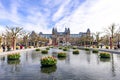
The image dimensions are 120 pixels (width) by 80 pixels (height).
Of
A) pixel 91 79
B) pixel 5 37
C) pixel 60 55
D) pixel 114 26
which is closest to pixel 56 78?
pixel 91 79

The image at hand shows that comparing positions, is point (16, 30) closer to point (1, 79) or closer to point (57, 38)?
point (1, 79)

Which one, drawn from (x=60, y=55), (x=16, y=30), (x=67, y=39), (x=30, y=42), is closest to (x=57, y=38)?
(x=67, y=39)

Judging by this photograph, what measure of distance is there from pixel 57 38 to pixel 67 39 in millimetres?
9997

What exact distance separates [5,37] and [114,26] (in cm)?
3762

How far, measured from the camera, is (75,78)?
1230 cm

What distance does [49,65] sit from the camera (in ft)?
57.9

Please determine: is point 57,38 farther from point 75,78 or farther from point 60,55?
point 75,78

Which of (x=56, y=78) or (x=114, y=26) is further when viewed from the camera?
(x=114, y=26)

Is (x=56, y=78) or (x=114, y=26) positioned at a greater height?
(x=114, y=26)

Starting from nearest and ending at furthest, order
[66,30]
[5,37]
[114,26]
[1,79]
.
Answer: [1,79]
[114,26]
[5,37]
[66,30]

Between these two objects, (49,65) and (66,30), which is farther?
(66,30)

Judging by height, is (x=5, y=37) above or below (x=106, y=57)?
above

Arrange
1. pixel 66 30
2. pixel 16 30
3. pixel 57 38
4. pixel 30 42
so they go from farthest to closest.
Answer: pixel 66 30 < pixel 57 38 < pixel 30 42 < pixel 16 30

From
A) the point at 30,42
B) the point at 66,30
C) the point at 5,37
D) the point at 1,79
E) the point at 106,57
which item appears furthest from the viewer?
the point at 66,30
